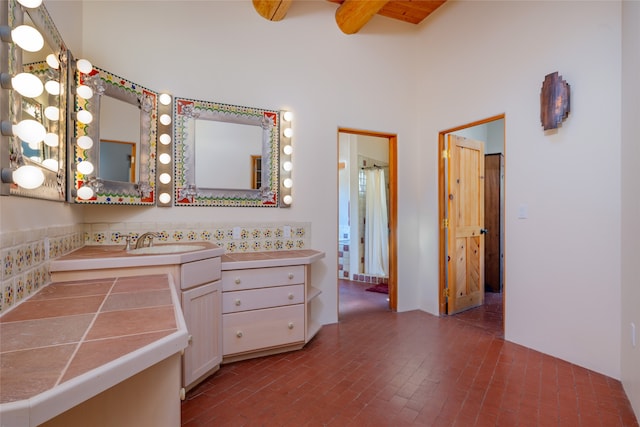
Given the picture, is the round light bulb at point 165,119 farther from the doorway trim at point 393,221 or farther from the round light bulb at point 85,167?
the doorway trim at point 393,221

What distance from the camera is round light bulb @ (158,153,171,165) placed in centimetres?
253

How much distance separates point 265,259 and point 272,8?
2178 millimetres

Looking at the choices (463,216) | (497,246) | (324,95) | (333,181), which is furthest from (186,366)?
(497,246)

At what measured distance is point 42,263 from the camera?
138cm

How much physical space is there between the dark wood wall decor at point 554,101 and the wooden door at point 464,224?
41.8 inches

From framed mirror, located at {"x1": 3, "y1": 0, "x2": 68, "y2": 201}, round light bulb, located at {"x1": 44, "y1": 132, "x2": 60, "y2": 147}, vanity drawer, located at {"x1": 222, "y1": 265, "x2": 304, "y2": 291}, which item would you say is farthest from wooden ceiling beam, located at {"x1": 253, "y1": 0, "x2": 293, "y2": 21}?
vanity drawer, located at {"x1": 222, "y1": 265, "x2": 304, "y2": 291}

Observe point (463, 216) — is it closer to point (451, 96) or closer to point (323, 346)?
point (451, 96)

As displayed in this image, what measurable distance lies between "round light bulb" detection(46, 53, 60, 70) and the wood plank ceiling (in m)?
1.77

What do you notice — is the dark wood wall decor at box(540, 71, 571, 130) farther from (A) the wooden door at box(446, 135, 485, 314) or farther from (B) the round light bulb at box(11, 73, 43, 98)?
(B) the round light bulb at box(11, 73, 43, 98)

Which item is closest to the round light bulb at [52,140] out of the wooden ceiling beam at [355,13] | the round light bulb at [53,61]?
the round light bulb at [53,61]

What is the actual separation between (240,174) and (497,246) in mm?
3718

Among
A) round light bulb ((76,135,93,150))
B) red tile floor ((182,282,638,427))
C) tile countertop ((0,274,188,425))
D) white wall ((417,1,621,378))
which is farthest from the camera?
white wall ((417,1,621,378))

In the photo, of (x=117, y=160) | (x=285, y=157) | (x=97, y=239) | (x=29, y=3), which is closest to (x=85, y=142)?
(x=117, y=160)

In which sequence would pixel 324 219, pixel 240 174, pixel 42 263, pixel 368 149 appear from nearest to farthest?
pixel 42 263 < pixel 240 174 < pixel 324 219 < pixel 368 149
